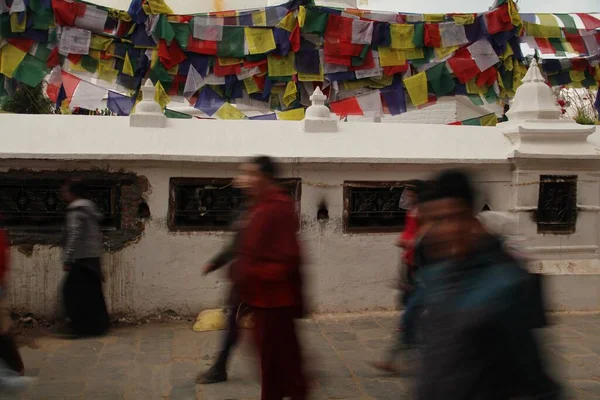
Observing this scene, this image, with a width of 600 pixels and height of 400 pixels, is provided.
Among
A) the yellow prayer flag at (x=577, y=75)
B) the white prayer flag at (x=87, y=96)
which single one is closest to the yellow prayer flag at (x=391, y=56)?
the yellow prayer flag at (x=577, y=75)

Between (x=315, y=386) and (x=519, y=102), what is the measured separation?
4.36 m

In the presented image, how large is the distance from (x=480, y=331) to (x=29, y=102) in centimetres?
1253

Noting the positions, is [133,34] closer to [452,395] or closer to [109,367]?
[109,367]

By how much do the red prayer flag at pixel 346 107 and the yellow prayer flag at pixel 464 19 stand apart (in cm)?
222

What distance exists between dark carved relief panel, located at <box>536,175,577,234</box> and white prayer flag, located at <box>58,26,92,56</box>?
7122 millimetres

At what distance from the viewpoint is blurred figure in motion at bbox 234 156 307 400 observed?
10.5 feet

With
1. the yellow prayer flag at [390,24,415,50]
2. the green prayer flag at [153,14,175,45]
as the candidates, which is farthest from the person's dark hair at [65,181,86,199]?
the yellow prayer flag at [390,24,415,50]

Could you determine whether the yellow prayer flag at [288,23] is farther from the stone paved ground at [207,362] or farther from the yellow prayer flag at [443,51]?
the stone paved ground at [207,362]

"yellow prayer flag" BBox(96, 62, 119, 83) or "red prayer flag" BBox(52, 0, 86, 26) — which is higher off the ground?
"red prayer flag" BBox(52, 0, 86, 26)

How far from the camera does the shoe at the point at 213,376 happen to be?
420cm

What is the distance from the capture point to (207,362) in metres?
4.70

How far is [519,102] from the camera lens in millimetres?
6695

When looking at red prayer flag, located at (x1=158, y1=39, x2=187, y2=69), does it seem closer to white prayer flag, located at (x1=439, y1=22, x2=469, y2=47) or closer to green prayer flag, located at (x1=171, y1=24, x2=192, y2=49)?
green prayer flag, located at (x1=171, y1=24, x2=192, y2=49)

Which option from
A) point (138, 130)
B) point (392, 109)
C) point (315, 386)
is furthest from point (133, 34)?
point (315, 386)
